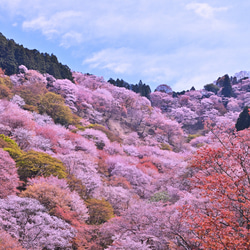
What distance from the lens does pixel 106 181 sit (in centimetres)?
2062

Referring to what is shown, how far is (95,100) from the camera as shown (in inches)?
1881

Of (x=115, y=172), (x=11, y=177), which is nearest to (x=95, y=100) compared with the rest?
(x=115, y=172)

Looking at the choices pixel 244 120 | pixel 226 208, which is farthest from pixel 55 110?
pixel 244 120

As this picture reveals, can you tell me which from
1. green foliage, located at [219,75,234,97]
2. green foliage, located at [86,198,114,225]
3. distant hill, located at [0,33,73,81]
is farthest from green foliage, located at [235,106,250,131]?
green foliage, located at [219,75,234,97]

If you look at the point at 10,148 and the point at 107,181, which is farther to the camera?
the point at 107,181

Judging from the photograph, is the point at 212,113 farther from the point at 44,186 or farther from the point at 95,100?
the point at 44,186

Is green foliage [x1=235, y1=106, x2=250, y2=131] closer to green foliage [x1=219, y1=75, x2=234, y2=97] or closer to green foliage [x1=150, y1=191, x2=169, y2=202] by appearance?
green foliage [x1=150, y1=191, x2=169, y2=202]

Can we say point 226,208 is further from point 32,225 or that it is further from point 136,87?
point 136,87

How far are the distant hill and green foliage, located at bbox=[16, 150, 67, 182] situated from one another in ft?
110

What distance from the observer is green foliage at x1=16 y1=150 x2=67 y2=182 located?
1416 cm

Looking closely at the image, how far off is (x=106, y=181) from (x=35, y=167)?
26.3 ft

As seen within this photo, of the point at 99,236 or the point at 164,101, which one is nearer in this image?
the point at 99,236

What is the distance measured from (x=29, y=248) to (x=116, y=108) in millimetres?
→ 41488

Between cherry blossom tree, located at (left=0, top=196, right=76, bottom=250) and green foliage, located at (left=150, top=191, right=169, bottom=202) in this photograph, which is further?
green foliage, located at (left=150, top=191, right=169, bottom=202)
